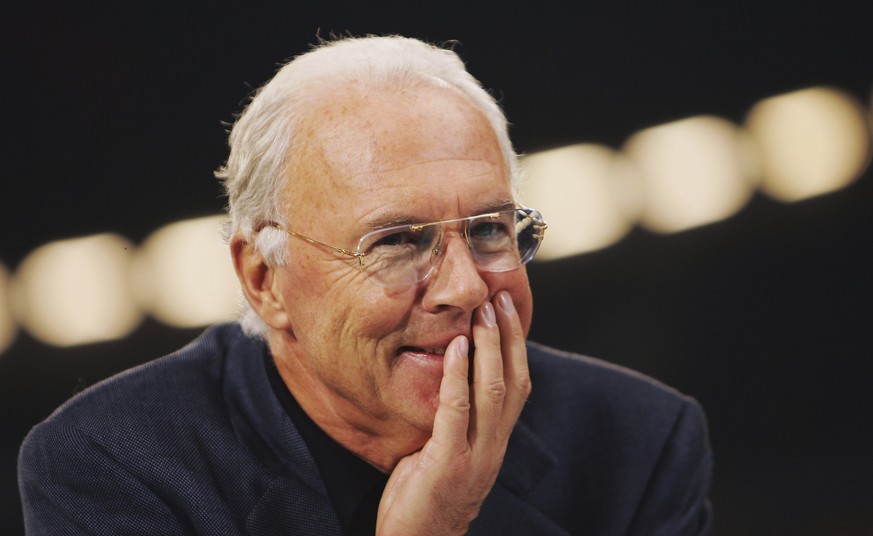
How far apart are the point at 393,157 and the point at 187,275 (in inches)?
36.3

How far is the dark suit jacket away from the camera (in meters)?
2.11

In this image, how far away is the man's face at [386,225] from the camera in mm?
2014

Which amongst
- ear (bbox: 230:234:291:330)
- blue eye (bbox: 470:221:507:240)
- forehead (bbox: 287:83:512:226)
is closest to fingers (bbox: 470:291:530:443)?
blue eye (bbox: 470:221:507:240)

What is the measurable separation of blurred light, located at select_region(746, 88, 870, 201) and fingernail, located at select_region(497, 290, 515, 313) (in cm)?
157

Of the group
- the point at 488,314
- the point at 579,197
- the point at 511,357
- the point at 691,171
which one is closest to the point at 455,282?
the point at 488,314

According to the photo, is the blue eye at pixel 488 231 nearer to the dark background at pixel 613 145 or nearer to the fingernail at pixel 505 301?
the fingernail at pixel 505 301

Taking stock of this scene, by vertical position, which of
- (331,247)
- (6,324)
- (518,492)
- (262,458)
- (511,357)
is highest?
(331,247)

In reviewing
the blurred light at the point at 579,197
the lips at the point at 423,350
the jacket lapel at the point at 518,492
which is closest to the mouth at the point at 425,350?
the lips at the point at 423,350

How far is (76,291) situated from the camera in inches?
99.6

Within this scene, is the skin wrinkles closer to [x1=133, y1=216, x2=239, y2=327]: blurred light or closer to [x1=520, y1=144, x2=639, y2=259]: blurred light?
[x1=133, y1=216, x2=239, y2=327]: blurred light

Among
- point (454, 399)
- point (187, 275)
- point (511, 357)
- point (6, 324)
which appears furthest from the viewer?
point (187, 275)

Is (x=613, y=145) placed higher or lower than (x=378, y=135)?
lower

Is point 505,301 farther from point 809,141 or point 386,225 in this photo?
point 809,141

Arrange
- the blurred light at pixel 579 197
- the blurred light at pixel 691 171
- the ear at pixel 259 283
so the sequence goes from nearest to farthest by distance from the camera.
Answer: the ear at pixel 259 283
the blurred light at pixel 579 197
the blurred light at pixel 691 171
